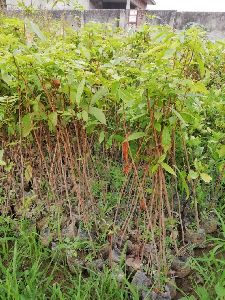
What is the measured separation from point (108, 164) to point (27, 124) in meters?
0.69

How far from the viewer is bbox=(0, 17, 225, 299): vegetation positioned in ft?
5.85

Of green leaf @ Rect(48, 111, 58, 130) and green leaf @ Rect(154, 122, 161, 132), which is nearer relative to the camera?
green leaf @ Rect(154, 122, 161, 132)

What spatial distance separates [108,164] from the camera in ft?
8.39

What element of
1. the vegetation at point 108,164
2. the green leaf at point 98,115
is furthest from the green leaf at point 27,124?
the green leaf at point 98,115

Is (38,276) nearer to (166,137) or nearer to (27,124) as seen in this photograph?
(27,124)

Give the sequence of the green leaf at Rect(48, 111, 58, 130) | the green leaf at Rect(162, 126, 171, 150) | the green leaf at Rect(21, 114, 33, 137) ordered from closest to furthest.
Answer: the green leaf at Rect(162, 126, 171, 150)
the green leaf at Rect(48, 111, 58, 130)
the green leaf at Rect(21, 114, 33, 137)

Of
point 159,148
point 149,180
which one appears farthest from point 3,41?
point 149,180

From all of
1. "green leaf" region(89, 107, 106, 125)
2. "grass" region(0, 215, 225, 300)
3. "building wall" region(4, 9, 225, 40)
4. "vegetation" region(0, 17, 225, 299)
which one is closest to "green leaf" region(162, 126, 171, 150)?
"vegetation" region(0, 17, 225, 299)

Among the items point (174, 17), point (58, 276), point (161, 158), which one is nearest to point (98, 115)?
point (161, 158)


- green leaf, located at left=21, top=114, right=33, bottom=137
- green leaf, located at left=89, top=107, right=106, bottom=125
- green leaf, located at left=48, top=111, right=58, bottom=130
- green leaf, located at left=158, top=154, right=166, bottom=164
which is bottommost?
green leaf, located at left=158, top=154, right=166, bottom=164

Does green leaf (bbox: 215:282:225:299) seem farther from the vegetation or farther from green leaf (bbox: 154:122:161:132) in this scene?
green leaf (bbox: 154:122:161:132)

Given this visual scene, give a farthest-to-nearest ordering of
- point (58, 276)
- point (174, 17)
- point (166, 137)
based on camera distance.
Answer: point (174, 17), point (58, 276), point (166, 137)

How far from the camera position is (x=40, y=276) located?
216 centimetres

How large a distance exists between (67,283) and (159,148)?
0.88 m
